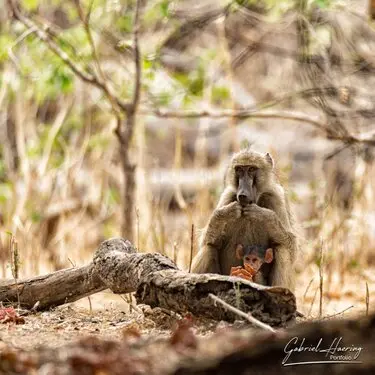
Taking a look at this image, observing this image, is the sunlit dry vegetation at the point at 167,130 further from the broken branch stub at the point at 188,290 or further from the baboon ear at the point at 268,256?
the broken branch stub at the point at 188,290

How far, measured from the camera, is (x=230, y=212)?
212 inches

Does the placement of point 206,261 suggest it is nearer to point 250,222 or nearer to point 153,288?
point 250,222

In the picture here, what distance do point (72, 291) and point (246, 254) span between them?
3.91 ft

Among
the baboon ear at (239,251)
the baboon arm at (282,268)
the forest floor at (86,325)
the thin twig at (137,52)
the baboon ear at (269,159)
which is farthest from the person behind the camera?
the thin twig at (137,52)

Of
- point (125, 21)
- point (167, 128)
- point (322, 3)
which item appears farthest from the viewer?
point (167, 128)

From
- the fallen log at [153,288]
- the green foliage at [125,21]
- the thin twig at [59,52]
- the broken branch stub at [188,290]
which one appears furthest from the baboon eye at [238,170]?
the green foliage at [125,21]

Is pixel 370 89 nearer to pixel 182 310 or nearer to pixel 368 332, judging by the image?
pixel 182 310

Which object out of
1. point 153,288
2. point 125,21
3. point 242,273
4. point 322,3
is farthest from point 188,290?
point 125,21

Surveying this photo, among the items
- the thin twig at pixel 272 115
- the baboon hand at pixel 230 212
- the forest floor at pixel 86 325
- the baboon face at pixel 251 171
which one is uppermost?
the thin twig at pixel 272 115

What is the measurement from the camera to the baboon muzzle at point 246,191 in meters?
5.48

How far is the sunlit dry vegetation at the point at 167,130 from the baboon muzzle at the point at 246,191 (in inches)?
20.9

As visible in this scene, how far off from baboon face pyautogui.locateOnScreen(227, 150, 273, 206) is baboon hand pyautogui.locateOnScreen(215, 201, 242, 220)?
0.90 feet

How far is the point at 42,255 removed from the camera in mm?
9836
